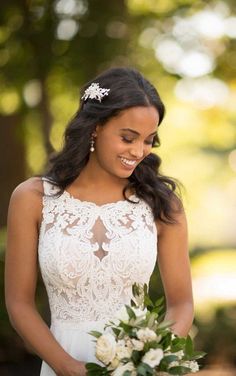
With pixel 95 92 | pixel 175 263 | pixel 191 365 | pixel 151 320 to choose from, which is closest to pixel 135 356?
pixel 151 320

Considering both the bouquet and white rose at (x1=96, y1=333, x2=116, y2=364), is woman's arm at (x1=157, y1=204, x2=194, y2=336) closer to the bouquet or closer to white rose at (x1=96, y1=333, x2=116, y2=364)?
the bouquet

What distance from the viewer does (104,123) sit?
180 inches

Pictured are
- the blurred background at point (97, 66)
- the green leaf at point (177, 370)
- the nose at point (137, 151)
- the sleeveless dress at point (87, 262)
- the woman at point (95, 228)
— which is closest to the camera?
the green leaf at point (177, 370)

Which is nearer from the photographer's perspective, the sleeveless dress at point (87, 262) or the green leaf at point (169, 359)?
the green leaf at point (169, 359)

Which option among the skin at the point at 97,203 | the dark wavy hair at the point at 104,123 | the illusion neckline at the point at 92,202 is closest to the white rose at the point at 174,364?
the skin at the point at 97,203

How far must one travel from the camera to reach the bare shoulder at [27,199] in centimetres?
461

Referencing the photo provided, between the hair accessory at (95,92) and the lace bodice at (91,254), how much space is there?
0.46 metres

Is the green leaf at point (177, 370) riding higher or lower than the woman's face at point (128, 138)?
lower

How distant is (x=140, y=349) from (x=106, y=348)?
0.43 feet

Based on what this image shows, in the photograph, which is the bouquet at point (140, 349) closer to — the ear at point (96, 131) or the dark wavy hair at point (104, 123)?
the dark wavy hair at point (104, 123)

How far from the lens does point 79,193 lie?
480 centimetres

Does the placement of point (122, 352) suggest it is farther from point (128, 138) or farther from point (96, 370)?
point (128, 138)

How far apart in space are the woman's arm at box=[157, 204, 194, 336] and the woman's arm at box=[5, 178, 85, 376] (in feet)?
1.90

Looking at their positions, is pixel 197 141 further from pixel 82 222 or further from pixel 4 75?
pixel 82 222
